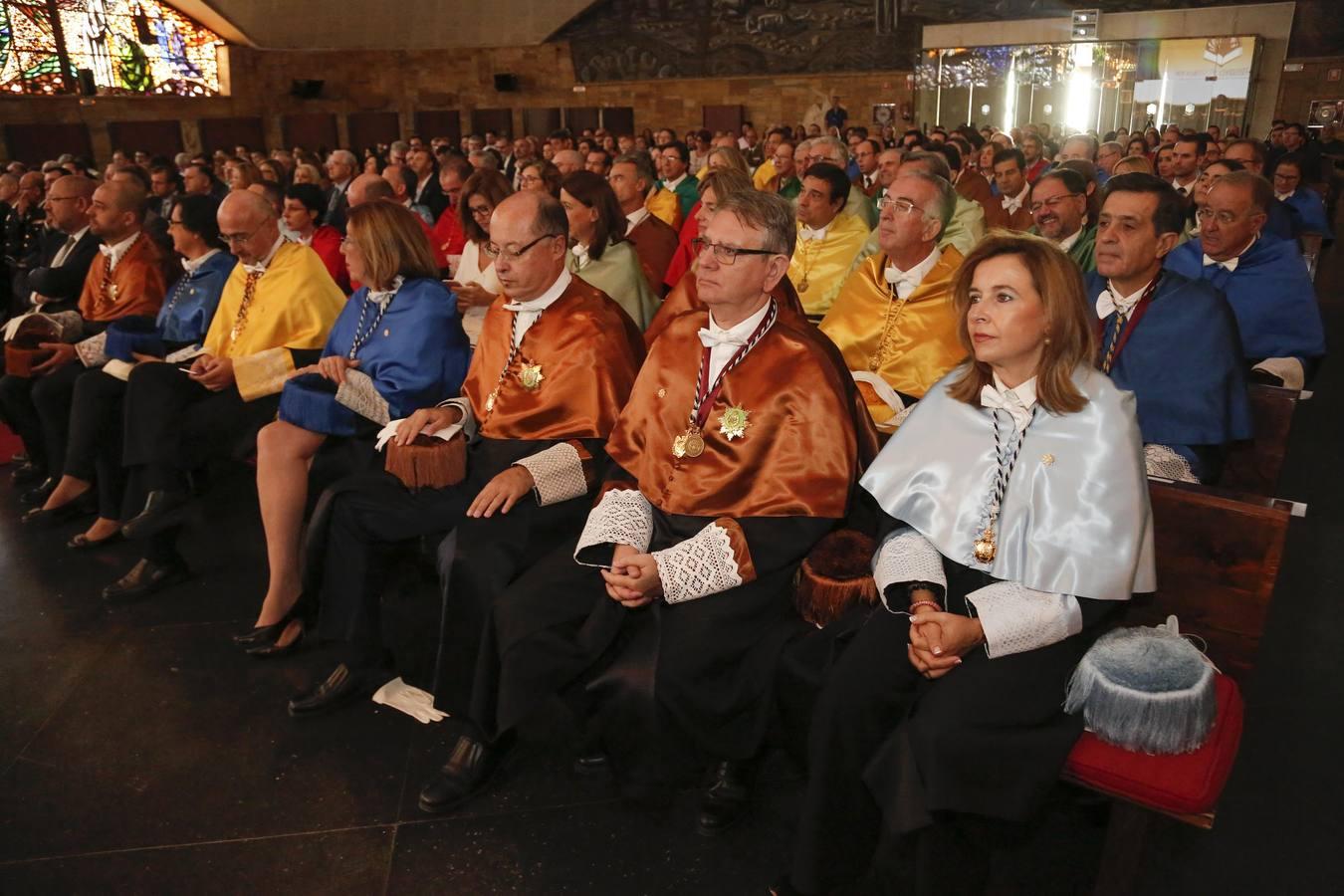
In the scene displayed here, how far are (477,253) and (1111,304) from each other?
3788 mm

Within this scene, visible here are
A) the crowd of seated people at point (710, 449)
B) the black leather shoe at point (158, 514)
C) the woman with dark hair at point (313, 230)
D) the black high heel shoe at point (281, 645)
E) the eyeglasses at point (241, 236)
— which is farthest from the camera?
the woman with dark hair at point (313, 230)

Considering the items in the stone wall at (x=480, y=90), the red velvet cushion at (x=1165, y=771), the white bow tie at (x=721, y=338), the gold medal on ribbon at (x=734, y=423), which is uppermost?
the stone wall at (x=480, y=90)

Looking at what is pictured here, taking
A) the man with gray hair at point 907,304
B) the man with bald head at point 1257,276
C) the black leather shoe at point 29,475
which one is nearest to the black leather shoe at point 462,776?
the man with gray hair at point 907,304

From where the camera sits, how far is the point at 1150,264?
3334 millimetres

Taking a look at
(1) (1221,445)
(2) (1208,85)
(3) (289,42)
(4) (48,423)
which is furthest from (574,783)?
(3) (289,42)

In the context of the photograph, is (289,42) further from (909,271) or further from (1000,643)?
(1000,643)

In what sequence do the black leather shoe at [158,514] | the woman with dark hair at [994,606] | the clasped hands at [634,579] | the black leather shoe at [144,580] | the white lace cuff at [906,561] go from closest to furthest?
the woman with dark hair at [994,606]
the white lace cuff at [906,561]
the clasped hands at [634,579]
the black leather shoe at [158,514]
the black leather shoe at [144,580]

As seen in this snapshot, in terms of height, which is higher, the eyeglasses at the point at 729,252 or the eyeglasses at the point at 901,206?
the eyeglasses at the point at 901,206

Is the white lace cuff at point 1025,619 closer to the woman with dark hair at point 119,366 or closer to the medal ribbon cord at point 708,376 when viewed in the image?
the medal ribbon cord at point 708,376

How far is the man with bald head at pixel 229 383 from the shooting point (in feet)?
14.0

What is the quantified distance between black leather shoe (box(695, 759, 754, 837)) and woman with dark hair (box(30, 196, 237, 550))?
134 inches

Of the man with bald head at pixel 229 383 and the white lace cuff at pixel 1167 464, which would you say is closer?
the white lace cuff at pixel 1167 464

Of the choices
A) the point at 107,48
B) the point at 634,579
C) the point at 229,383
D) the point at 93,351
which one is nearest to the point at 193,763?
the point at 634,579

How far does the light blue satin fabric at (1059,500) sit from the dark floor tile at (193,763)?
1.93 meters
